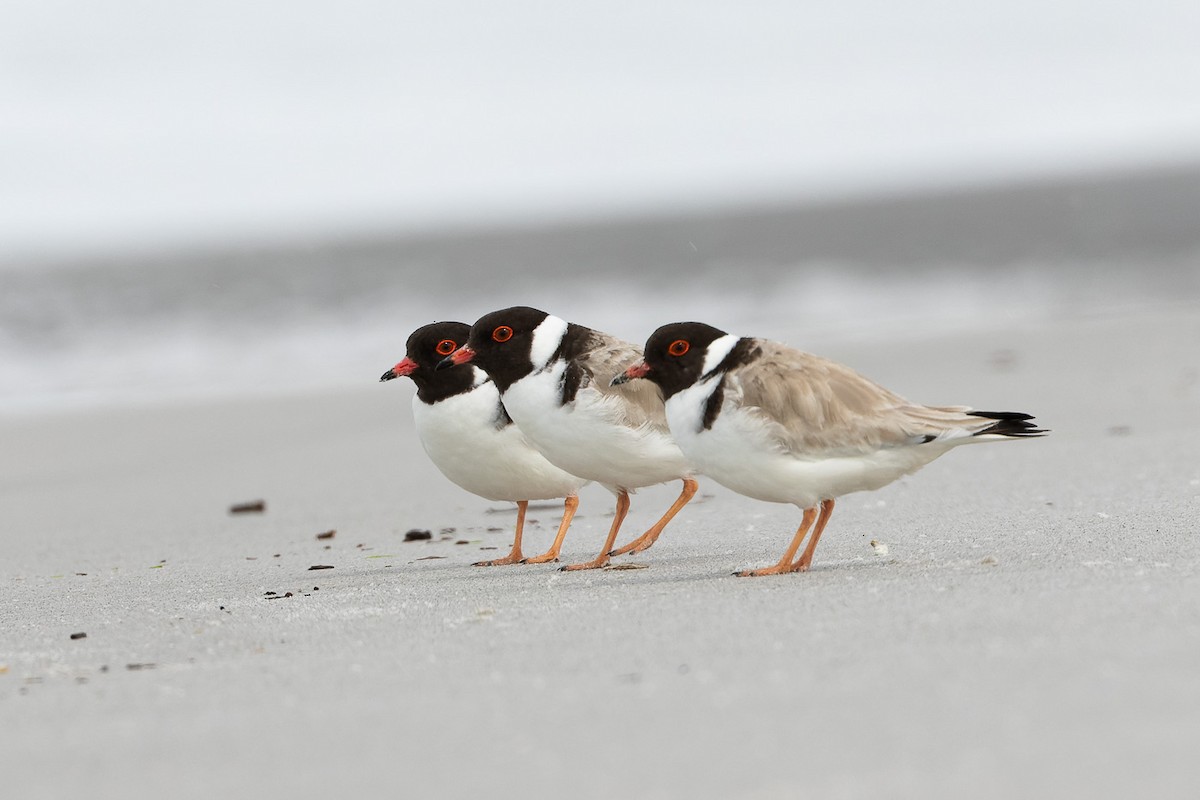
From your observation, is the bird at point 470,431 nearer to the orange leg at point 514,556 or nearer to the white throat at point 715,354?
the orange leg at point 514,556

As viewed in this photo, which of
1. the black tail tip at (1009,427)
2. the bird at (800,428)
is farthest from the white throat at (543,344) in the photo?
the black tail tip at (1009,427)

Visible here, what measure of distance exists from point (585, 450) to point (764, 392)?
933 millimetres

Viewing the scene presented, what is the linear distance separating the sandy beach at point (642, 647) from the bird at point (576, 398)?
42 cm

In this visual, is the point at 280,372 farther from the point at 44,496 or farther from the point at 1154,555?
the point at 1154,555

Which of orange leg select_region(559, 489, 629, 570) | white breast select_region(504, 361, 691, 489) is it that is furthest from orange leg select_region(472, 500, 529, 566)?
white breast select_region(504, 361, 691, 489)

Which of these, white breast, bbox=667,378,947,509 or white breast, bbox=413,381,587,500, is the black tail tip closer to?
white breast, bbox=667,378,947,509

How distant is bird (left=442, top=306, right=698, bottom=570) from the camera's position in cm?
581

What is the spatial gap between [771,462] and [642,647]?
47.0 inches

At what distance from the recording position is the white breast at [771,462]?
5121mm

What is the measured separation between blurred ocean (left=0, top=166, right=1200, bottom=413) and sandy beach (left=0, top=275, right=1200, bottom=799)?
8.58m

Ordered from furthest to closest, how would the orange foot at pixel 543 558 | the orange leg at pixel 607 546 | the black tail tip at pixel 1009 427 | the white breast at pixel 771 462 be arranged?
1. the orange foot at pixel 543 558
2. the orange leg at pixel 607 546
3. the white breast at pixel 771 462
4. the black tail tip at pixel 1009 427

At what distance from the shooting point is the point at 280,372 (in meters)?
17.2

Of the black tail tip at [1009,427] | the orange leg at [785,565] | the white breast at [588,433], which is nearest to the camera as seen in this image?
the black tail tip at [1009,427]

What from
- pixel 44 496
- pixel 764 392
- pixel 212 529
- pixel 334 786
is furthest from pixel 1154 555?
pixel 44 496
